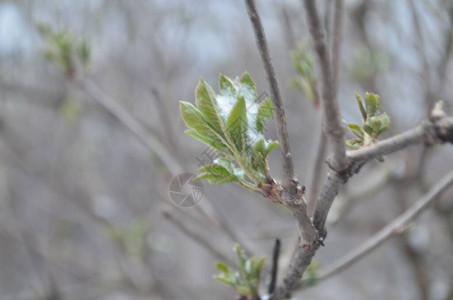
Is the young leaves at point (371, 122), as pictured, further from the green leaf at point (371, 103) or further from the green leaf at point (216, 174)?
the green leaf at point (216, 174)

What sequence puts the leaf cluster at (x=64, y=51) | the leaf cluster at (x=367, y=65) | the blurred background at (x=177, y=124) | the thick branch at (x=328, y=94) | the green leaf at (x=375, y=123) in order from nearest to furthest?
the thick branch at (x=328, y=94) → the green leaf at (x=375, y=123) → the leaf cluster at (x=64, y=51) → the blurred background at (x=177, y=124) → the leaf cluster at (x=367, y=65)

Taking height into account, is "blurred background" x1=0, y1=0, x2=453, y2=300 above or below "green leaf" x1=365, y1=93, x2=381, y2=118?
above

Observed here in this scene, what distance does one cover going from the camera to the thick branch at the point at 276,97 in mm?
569

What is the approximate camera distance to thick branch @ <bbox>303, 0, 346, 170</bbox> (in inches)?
19.7

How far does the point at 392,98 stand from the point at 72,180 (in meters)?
2.59

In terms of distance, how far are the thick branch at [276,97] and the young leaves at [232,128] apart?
0.13 ft

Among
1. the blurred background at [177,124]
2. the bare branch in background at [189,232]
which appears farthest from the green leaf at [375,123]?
the bare branch in background at [189,232]

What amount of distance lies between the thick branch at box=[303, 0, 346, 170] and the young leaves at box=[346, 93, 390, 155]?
81mm

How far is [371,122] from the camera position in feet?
2.08

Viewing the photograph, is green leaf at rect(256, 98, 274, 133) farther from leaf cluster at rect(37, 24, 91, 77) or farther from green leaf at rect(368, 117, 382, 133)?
leaf cluster at rect(37, 24, 91, 77)

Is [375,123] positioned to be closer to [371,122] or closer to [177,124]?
[371,122]

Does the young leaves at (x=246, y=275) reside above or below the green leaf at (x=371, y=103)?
below

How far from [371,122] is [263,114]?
0.15 meters

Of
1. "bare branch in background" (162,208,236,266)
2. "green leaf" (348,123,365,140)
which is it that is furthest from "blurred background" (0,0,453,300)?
"green leaf" (348,123,365,140)
